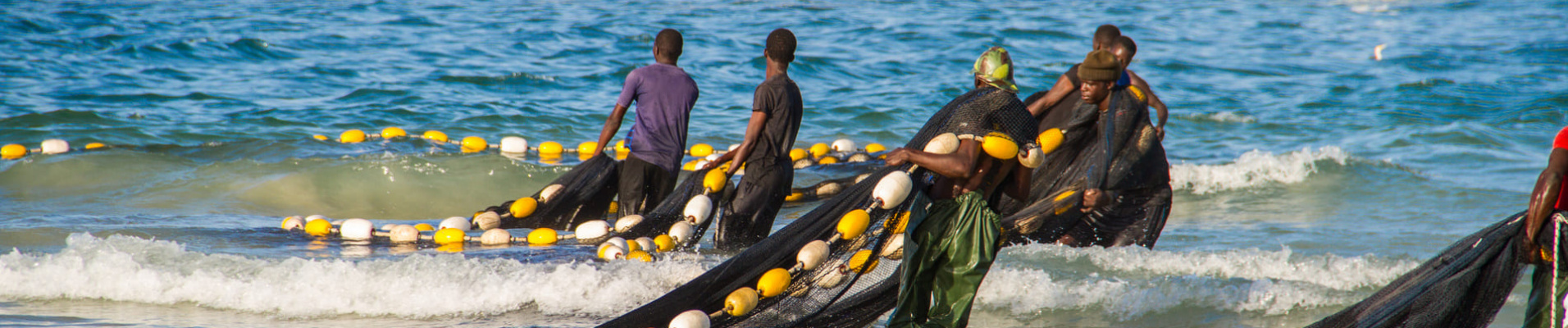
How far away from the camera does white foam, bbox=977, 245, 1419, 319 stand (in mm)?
5383

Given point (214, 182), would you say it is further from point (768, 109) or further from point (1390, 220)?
point (1390, 220)

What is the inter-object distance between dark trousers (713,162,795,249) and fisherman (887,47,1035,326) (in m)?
2.37

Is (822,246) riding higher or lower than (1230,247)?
higher

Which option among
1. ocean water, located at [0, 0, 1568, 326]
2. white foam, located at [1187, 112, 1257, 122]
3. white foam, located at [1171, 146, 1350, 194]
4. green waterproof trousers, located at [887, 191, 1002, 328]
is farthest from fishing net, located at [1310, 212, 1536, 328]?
white foam, located at [1187, 112, 1257, 122]

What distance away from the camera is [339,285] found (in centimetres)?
521

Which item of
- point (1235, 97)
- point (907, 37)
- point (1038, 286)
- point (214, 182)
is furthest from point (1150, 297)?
point (907, 37)

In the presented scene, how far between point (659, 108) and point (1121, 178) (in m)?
2.58

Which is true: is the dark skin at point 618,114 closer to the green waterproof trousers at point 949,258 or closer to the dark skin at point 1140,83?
the dark skin at point 1140,83

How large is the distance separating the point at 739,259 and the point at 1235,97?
44.5 ft

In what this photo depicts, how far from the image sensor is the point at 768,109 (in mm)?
5906

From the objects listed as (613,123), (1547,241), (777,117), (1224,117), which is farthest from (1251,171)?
(1547,241)

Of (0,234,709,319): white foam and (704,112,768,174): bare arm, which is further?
(704,112,768,174): bare arm

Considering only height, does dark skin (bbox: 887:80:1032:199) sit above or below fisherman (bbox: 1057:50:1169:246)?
above

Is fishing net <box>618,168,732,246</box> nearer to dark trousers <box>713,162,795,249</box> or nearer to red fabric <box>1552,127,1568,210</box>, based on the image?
dark trousers <box>713,162,795,249</box>
